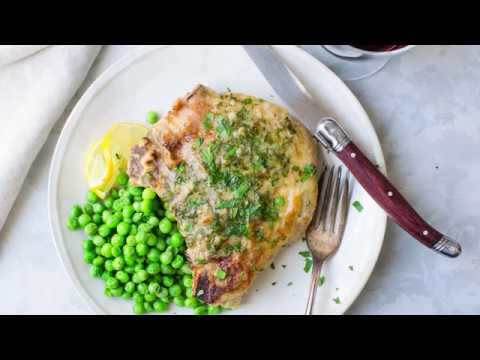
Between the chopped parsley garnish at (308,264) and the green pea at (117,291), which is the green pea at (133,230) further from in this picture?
the chopped parsley garnish at (308,264)

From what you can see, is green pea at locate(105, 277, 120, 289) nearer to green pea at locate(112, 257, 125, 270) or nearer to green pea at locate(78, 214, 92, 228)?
green pea at locate(112, 257, 125, 270)

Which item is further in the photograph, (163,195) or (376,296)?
(376,296)

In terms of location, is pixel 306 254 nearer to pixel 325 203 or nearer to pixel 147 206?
pixel 325 203

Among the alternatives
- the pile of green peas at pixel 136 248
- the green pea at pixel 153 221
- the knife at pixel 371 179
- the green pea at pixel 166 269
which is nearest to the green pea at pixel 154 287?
the pile of green peas at pixel 136 248

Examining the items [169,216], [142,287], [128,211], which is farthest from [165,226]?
[142,287]

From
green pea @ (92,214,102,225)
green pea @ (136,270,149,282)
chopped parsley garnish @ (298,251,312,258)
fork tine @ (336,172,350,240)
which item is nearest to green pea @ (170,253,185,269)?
green pea @ (136,270,149,282)

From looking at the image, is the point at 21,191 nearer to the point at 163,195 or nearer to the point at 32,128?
the point at 32,128

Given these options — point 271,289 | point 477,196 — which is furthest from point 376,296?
point 477,196
